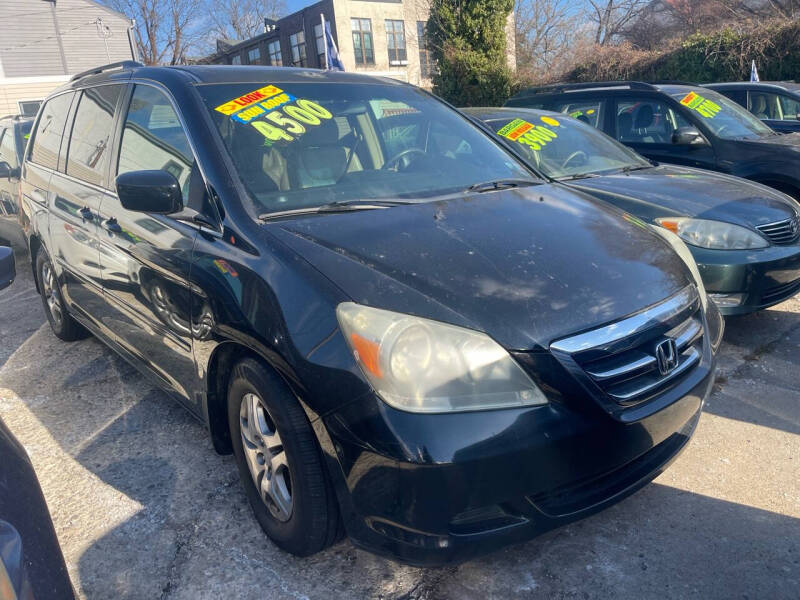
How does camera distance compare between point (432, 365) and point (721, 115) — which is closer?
point (432, 365)

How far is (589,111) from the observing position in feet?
22.4

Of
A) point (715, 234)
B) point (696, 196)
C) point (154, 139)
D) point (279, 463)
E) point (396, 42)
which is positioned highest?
point (396, 42)

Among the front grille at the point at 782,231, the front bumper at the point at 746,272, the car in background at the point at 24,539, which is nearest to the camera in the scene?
the car in background at the point at 24,539

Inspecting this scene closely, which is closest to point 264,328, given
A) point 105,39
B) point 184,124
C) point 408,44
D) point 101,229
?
point 184,124

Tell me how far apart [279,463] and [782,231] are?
363 cm

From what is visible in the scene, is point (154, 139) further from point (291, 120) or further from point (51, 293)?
point (51, 293)

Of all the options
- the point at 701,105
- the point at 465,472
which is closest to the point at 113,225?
the point at 465,472

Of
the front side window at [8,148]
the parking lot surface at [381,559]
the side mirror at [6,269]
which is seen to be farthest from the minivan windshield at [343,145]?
the front side window at [8,148]

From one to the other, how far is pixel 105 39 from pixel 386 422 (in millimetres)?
37348

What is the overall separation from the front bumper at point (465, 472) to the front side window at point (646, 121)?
5.25m

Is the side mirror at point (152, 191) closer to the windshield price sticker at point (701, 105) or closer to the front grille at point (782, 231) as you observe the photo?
the front grille at point (782, 231)

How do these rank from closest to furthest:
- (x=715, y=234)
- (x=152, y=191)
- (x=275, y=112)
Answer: (x=152, y=191) < (x=275, y=112) < (x=715, y=234)

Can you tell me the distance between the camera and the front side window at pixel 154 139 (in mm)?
2617

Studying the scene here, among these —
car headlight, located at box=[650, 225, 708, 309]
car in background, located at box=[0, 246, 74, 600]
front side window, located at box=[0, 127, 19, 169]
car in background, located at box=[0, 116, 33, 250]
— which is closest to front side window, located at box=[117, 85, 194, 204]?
car in background, located at box=[0, 246, 74, 600]
